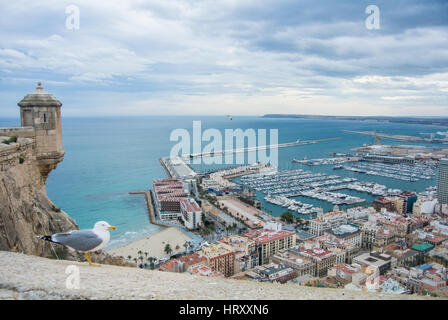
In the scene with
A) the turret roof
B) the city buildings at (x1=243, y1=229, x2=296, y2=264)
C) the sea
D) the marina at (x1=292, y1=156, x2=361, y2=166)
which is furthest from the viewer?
the marina at (x1=292, y1=156, x2=361, y2=166)

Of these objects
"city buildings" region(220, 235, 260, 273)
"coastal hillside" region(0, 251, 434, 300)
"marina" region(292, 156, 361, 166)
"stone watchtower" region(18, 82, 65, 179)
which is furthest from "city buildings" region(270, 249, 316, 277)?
"marina" region(292, 156, 361, 166)

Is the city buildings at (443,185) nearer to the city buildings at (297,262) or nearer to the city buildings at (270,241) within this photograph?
the city buildings at (270,241)

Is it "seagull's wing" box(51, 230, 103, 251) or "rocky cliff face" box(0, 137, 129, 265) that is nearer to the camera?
"seagull's wing" box(51, 230, 103, 251)

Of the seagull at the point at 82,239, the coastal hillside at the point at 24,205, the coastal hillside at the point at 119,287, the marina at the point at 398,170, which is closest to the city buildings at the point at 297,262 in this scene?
the coastal hillside at the point at 24,205

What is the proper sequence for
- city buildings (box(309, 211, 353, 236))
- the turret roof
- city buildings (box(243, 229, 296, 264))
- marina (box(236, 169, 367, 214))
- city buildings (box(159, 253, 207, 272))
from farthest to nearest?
marina (box(236, 169, 367, 214)) < city buildings (box(309, 211, 353, 236)) < city buildings (box(243, 229, 296, 264)) < city buildings (box(159, 253, 207, 272)) < the turret roof

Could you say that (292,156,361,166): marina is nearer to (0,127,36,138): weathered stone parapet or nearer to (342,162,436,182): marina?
(342,162,436,182): marina
